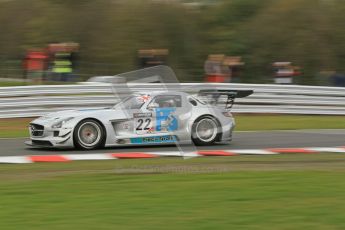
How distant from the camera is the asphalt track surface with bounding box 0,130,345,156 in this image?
11.2m

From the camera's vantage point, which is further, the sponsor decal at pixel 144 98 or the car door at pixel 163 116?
the sponsor decal at pixel 144 98

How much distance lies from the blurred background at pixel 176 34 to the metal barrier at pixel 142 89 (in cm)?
517

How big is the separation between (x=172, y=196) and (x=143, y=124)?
498 centimetres

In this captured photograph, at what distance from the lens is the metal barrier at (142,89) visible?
17156 mm

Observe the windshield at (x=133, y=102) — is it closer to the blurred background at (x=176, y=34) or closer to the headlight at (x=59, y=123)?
the headlight at (x=59, y=123)

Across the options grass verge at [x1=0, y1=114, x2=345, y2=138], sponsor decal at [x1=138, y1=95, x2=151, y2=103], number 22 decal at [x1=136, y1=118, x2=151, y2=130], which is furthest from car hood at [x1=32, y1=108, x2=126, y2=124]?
grass verge at [x1=0, y1=114, x2=345, y2=138]

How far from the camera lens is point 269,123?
17.0m

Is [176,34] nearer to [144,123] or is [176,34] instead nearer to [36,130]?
[144,123]

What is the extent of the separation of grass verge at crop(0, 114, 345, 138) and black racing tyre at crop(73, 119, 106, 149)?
333 centimetres

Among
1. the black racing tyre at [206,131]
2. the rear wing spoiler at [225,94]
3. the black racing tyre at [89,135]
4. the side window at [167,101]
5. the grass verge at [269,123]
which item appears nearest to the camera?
the black racing tyre at [89,135]

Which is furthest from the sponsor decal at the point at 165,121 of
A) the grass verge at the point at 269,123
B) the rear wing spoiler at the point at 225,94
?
the grass verge at the point at 269,123

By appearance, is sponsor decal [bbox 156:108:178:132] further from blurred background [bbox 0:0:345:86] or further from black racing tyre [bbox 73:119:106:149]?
blurred background [bbox 0:0:345:86]

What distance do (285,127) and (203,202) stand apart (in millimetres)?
10179

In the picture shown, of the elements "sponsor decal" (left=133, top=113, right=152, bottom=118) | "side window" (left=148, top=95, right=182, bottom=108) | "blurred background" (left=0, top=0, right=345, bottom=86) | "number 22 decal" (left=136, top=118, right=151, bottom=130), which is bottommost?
"number 22 decal" (left=136, top=118, right=151, bottom=130)
